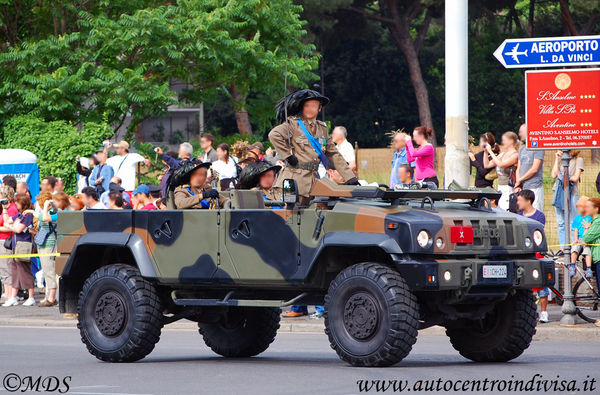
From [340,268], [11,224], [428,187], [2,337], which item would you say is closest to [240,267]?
[340,268]

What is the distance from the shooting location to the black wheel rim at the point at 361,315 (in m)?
10.6

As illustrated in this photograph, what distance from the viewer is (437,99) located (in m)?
70.1

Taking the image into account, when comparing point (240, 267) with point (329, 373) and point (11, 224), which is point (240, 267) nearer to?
point (329, 373)

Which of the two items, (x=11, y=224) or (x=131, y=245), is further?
(x=11, y=224)

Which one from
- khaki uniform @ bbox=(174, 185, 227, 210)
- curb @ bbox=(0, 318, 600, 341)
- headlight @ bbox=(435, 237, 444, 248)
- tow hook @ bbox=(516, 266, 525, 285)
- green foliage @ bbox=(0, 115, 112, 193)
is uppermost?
green foliage @ bbox=(0, 115, 112, 193)

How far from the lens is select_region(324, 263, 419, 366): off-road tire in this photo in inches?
411

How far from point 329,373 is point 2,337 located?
6734mm

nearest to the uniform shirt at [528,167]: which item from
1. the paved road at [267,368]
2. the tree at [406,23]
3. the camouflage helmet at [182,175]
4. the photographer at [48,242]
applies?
the paved road at [267,368]

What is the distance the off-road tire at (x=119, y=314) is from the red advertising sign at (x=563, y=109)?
606 cm

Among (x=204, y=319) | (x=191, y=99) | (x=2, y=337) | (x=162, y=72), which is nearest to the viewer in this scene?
(x=204, y=319)

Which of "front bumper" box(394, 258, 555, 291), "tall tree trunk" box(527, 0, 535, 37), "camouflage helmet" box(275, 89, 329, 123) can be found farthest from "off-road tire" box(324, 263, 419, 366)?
"tall tree trunk" box(527, 0, 535, 37)

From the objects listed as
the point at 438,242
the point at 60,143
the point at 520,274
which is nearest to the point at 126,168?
the point at 60,143

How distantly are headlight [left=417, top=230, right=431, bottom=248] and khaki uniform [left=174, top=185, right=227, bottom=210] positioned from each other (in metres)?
2.34

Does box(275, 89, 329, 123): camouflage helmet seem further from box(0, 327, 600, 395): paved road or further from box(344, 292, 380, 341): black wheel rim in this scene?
box(344, 292, 380, 341): black wheel rim
